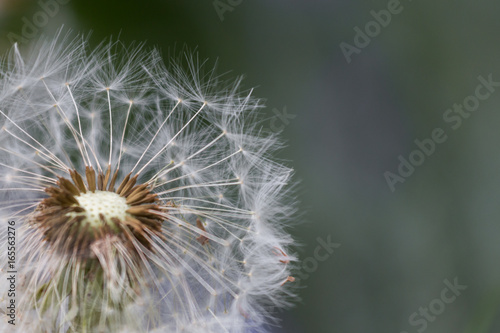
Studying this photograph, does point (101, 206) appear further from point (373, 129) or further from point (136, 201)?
point (373, 129)

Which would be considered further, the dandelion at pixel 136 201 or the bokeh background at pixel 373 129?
the bokeh background at pixel 373 129

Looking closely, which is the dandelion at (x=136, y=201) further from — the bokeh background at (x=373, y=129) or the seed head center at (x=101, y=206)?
the bokeh background at (x=373, y=129)

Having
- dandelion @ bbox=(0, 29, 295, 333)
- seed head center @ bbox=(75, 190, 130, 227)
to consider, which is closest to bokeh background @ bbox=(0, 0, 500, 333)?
dandelion @ bbox=(0, 29, 295, 333)

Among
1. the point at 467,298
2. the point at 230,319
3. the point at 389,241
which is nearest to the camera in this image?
the point at 230,319

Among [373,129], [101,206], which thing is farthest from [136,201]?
[373,129]

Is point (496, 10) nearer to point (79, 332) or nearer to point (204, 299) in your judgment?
point (204, 299)

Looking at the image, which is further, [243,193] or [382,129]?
[382,129]

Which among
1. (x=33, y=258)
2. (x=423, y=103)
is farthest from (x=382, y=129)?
(x=33, y=258)

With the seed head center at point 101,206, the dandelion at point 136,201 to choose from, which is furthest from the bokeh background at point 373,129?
the seed head center at point 101,206
